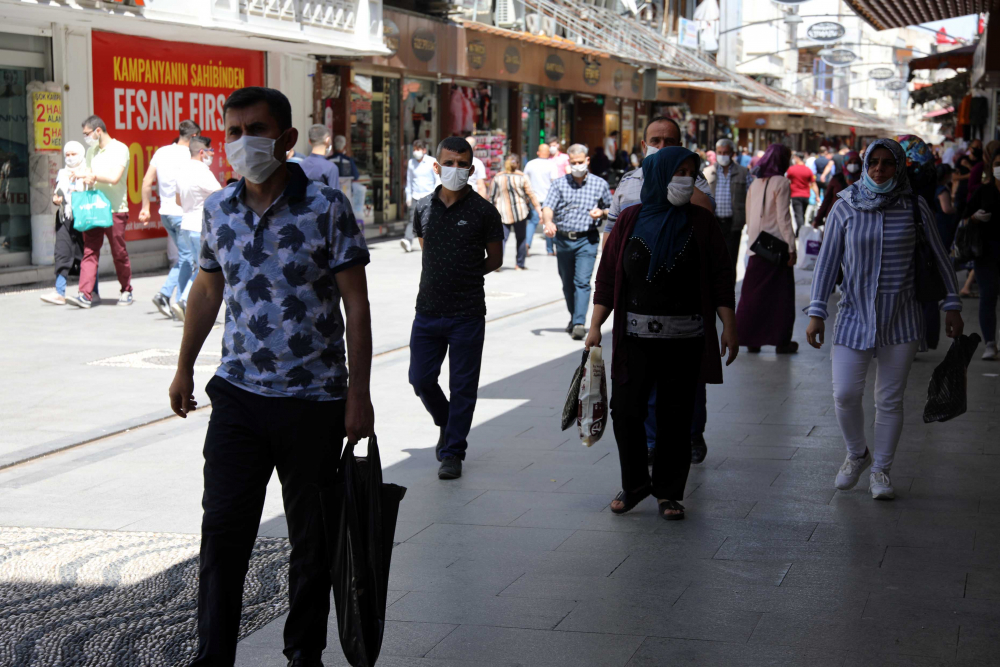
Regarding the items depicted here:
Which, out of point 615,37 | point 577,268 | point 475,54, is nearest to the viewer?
point 577,268

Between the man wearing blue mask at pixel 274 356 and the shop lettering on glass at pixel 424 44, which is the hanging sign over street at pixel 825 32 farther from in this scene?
the man wearing blue mask at pixel 274 356

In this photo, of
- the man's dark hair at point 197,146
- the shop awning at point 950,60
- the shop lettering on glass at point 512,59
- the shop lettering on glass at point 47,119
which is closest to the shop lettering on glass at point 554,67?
the shop lettering on glass at point 512,59

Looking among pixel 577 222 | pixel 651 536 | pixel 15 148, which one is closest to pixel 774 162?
pixel 577 222

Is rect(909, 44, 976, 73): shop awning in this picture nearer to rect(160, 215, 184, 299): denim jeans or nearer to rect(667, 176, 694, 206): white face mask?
rect(160, 215, 184, 299): denim jeans

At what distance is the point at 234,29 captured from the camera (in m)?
16.5

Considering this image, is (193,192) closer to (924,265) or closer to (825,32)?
(924,265)

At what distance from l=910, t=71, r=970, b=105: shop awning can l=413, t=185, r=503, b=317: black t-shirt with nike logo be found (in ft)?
86.1

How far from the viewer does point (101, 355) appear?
10.2m

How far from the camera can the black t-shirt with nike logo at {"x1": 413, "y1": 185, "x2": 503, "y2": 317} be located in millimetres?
6621

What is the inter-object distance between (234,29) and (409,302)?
5.10 metres

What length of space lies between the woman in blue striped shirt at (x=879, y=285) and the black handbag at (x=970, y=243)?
4118 mm

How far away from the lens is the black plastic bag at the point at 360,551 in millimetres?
3658

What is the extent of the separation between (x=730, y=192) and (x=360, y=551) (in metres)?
8.86

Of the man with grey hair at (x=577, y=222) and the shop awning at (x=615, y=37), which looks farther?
the shop awning at (x=615, y=37)
